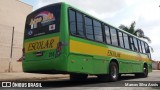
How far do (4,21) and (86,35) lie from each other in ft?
58.8

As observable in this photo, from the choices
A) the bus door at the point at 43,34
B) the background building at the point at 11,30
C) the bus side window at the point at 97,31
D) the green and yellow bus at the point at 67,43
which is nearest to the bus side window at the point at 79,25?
the green and yellow bus at the point at 67,43

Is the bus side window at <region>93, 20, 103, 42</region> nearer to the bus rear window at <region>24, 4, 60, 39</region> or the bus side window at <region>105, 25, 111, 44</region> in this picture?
the bus side window at <region>105, 25, 111, 44</region>

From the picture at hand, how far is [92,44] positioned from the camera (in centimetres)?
1230

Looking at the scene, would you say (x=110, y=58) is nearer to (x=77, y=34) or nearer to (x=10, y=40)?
(x=77, y=34)

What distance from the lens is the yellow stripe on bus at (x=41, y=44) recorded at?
35.6 ft

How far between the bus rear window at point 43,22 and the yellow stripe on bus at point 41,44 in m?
0.31

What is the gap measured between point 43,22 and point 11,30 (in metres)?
17.5

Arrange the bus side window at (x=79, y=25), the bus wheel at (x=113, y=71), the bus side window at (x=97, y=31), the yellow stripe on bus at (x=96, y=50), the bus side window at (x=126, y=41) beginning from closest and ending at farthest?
the yellow stripe on bus at (x=96, y=50), the bus side window at (x=79, y=25), the bus side window at (x=97, y=31), the bus wheel at (x=113, y=71), the bus side window at (x=126, y=41)

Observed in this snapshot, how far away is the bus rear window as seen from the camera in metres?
11.1

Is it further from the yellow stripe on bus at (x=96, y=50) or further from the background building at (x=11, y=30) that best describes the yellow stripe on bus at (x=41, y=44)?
the background building at (x=11, y=30)

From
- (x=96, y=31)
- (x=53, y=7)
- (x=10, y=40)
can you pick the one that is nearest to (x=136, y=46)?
(x=96, y=31)

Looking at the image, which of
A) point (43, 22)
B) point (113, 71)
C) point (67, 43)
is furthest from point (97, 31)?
point (67, 43)

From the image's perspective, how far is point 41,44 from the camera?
→ 11484 mm

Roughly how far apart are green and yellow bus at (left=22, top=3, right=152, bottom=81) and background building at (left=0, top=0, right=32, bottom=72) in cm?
1308
